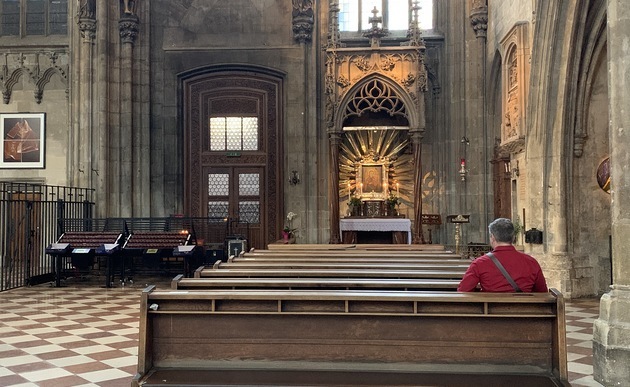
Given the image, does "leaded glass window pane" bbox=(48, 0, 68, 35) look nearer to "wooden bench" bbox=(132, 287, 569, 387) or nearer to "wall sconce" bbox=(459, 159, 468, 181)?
"wall sconce" bbox=(459, 159, 468, 181)

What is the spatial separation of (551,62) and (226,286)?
8526mm

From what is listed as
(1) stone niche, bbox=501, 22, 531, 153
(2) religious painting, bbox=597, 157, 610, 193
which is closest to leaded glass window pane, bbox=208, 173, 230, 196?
(1) stone niche, bbox=501, 22, 531, 153

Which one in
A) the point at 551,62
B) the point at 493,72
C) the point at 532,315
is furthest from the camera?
the point at 493,72

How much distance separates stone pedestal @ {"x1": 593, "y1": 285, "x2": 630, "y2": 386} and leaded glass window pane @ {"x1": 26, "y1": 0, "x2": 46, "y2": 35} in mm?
18291

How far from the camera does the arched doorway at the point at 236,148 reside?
58.7ft

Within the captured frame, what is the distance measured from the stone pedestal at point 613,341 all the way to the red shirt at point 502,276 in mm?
2123

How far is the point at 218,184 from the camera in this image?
1803cm

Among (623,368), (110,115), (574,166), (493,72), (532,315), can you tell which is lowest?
(623,368)

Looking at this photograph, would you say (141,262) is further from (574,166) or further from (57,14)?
(574,166)

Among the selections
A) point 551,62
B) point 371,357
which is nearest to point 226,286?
point 371,357

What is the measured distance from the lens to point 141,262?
16875 millimetres

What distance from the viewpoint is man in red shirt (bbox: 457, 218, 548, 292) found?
14.7 feet

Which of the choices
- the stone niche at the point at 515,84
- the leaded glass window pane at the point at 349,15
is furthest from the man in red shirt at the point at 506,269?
the leaded glass window pane at the point at 349,15

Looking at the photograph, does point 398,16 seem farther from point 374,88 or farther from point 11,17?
point 11,17
